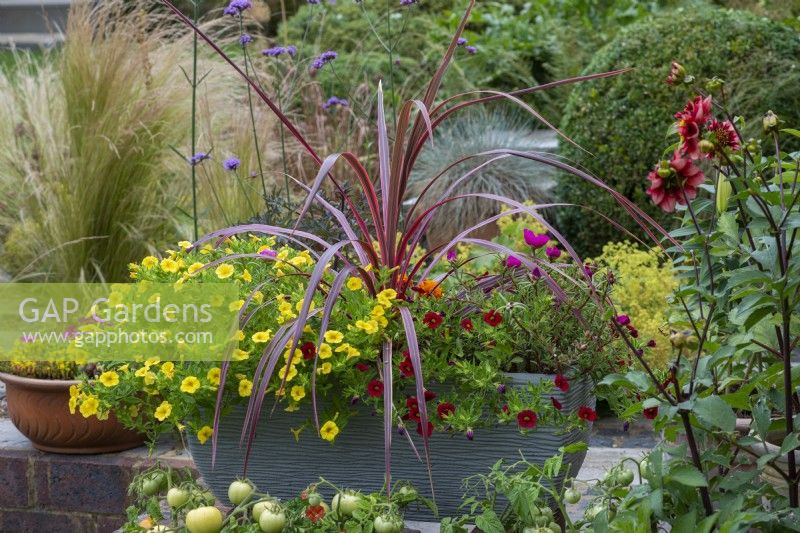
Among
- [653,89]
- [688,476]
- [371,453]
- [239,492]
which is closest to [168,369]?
[239,492]

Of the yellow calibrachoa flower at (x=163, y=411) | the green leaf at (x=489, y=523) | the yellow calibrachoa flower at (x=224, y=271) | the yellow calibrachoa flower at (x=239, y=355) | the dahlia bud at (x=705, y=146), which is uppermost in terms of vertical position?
the dahlia bud at (x=705, y=146)

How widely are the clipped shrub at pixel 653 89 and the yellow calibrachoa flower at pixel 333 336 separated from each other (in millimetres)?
3289

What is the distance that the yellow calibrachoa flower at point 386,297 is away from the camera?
1.92m

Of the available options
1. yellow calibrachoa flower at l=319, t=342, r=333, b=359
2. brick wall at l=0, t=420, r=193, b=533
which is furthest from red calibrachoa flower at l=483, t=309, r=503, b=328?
brick wall at l=0, t=420, r=193, b=533

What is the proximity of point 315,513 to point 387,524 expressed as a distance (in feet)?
0.46

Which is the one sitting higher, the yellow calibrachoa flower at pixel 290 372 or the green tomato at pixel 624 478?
the yellow calibrachoa flower at pixel 290 372

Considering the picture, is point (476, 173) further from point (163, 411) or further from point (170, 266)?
point (163, 411)

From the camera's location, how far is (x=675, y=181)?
4.62 feet

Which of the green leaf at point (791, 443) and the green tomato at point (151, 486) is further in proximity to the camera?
the green tomato at point (151, 486)

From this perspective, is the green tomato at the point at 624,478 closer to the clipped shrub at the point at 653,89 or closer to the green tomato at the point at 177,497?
the green tomato at the point at 177,497

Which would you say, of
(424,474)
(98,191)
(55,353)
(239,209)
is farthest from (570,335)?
(98,191)

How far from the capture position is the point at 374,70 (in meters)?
7.63

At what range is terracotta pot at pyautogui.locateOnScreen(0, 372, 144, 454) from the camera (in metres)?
2.85

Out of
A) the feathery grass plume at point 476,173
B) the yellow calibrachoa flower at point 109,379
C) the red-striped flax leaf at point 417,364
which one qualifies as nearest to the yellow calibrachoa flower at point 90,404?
the yellow calibrachoa flower at point 109,379
